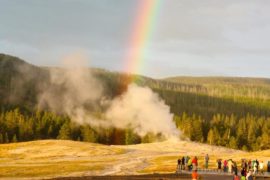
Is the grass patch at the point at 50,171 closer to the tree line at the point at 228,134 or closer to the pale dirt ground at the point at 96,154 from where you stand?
the pale dirt ground at the point at 96,154

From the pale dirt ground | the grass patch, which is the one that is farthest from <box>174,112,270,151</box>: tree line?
the grass patch

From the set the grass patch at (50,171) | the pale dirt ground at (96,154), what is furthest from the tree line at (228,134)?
the grass patch at (50,171)

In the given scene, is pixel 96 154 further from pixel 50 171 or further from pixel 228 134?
pixel 228 134

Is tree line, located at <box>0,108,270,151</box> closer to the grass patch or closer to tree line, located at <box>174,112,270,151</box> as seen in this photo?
tree line, located at <box>174,112,270,151</box>

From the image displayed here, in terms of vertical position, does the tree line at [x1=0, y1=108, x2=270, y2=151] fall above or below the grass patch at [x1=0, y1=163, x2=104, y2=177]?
below

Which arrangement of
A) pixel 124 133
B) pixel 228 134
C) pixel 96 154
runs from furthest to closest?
1. pixel 124 133
2. pixel 228 134
3. pixel 96 154

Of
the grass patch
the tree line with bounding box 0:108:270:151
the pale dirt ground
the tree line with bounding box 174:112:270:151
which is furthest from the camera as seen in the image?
the tree line with bounding box 0:108:270:151

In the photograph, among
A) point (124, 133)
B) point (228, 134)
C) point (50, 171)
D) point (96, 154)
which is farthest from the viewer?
point (124, 133)

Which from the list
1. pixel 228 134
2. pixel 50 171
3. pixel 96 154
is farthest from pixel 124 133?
pixel 50 171

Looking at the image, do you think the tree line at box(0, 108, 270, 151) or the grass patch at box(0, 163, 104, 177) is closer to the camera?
the grass patch at box(0, 163, 104, 177)

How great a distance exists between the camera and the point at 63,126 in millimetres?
187625

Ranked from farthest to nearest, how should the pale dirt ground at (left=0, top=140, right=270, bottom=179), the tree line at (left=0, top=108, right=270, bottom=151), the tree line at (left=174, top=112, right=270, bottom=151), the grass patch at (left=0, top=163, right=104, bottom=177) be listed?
the tree line at (left=0, top=108, right=270, bottom=151), the tree line at (left=174, top=112, right=270, bottom=151), the pale dirt ground at (left=0, top=140, right=270, bottom=179), the grass patch at (left=0, top=163, right=104, bottom=177)

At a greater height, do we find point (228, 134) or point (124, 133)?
point (228, 134)

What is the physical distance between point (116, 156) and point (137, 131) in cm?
7428
